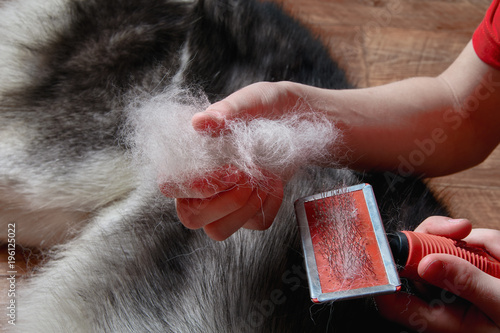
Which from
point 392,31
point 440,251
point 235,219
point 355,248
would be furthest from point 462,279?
point 392,31

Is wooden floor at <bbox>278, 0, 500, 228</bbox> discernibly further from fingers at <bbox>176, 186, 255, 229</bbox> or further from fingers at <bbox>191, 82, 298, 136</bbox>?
fingers at <bbox>176, 186, 255, 229</bbox>

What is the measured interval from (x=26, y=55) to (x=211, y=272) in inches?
25.8

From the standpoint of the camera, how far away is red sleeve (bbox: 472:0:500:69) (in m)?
0.86

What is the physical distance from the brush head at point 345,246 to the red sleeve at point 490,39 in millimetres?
521

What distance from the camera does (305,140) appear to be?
60 centimetres

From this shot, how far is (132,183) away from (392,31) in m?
1.20

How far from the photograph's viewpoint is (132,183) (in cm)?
85

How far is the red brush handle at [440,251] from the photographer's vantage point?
1.87ft

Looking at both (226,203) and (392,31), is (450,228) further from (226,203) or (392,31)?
(392,31)

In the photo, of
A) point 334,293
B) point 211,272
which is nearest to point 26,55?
point 211,272

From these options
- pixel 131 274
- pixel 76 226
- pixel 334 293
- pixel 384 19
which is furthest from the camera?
pixel 384 19

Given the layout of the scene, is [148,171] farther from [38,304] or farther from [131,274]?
[38,304]

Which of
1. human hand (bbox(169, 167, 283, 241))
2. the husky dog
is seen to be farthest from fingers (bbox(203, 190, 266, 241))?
the husky dog

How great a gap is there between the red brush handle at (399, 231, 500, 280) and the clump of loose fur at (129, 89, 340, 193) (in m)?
0.19
